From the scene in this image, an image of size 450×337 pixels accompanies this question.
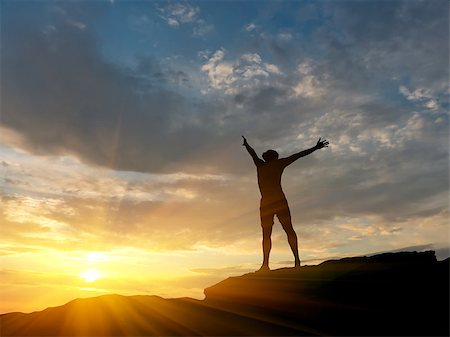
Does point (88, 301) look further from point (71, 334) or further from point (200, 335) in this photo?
point (200, 335)

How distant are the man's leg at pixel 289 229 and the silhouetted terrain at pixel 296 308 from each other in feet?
2.38

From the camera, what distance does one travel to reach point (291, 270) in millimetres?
12617

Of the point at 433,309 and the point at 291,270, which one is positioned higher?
the point at 291,270

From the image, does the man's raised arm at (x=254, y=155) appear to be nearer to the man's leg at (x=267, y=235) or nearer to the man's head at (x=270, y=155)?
the man's head at (x=270, y=155)

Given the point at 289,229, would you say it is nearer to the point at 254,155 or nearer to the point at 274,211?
the point at 274,211

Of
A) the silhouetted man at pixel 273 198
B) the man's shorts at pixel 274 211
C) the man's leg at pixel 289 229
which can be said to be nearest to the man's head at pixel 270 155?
the silhouetted man at pixel 273 198

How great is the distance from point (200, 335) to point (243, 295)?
281 centimetres

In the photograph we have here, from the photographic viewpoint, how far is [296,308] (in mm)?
10609

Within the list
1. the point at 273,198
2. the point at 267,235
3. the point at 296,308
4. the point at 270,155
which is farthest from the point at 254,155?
the point at 296,308

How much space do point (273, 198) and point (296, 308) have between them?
4.04 m

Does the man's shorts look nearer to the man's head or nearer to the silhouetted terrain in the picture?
the man's head

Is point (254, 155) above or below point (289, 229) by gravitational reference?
above

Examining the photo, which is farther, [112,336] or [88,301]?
[88,301]

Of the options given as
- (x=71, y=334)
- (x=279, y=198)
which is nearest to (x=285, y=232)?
(x=279, y=198)
